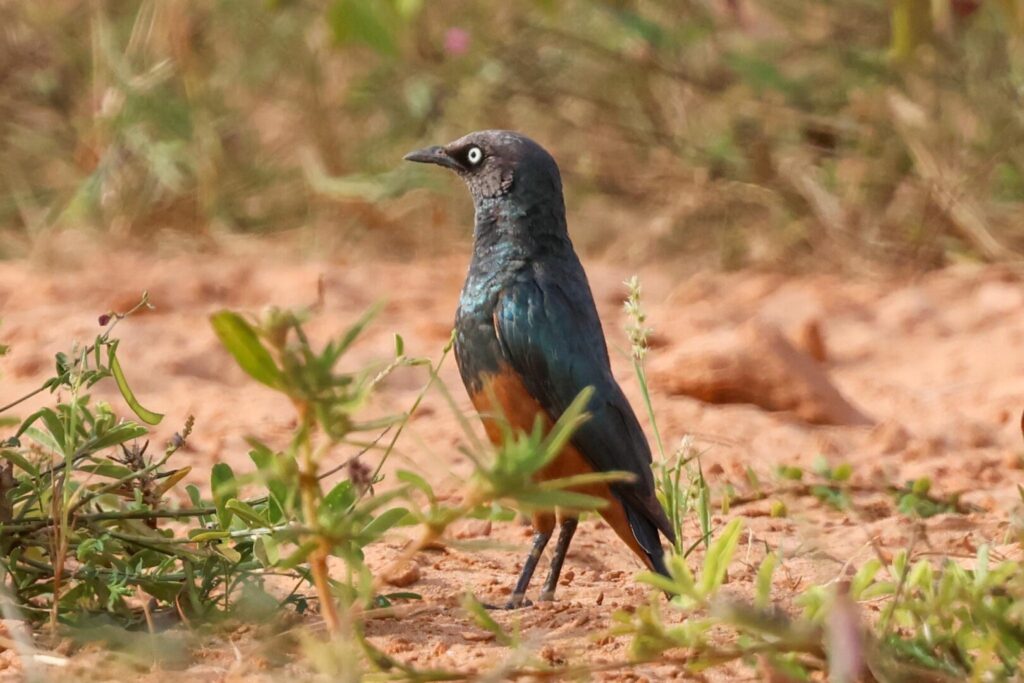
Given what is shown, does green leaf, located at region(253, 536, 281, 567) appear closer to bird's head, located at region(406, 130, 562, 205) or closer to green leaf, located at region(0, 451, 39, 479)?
green leaf, located at region(0, 451, 39, 479)

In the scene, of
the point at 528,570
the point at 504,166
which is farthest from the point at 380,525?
the point at 504,166

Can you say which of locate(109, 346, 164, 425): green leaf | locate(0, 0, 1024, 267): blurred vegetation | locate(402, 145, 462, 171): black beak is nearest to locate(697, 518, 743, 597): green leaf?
locate(109, 346, 164, 425): green leaf

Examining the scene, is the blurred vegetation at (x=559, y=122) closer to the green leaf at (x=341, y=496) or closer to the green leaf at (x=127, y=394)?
the green leaf at (x=127, y=394)

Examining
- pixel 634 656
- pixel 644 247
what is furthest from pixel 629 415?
pixel 644 247

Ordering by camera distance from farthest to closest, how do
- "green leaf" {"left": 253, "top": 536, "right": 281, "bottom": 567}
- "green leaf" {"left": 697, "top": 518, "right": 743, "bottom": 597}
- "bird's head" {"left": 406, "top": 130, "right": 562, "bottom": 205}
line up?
1. "bird's head" {"left": 406, "top": 130, "right": 562, "bottom": 205}
2. "green leaf" {"left": 253, "top": 536, "right": 281, "bottom": 567}
3. "green leaf" {"left": 697, "top": 518, "right": 743, "bottom": 597}

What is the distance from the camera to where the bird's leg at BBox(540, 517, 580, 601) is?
399 cm

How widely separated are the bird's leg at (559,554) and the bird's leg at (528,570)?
5cm

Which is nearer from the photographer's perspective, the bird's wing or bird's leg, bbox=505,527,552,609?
bird's leg, bbox=505,527,552,609

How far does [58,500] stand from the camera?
3191 millimetres

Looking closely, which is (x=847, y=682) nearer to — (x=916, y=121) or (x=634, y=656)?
(x=634, y=656)

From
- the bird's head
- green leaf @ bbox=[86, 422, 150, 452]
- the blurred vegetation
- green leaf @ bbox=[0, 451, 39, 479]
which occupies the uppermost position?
the blurred vegetation

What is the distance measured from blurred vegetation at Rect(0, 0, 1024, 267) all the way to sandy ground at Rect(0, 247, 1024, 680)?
1.77 ft

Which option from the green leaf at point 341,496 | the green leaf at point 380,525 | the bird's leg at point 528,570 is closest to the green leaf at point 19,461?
the green leaf at point 341,496

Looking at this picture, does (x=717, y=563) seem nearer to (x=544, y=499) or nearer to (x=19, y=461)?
(x=544, y=499)
